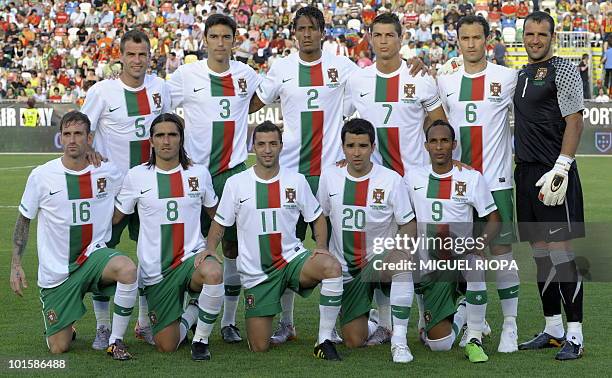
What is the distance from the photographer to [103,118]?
7.36m

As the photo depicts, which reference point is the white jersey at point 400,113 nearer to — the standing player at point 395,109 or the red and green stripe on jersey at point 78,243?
the standing player at point 395,109

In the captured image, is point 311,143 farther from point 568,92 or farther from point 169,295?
point 568,92

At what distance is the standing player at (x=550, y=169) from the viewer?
643 centimetres

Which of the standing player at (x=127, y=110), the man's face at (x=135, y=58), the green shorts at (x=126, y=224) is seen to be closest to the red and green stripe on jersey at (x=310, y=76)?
the standing player at (x=127, y=110)

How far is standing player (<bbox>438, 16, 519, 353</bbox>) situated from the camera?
6832 millimetres

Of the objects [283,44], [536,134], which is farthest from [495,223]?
[283,44]

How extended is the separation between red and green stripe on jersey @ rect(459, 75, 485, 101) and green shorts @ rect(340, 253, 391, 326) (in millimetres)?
1200

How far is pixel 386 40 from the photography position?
7082 mm

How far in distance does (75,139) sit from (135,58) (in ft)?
2.71

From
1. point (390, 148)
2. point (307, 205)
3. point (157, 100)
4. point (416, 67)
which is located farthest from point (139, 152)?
point (416, 67)

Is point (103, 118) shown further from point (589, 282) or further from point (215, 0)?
point (215, 0)

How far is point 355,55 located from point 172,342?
19876 mm

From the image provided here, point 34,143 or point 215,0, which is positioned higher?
point 215,0

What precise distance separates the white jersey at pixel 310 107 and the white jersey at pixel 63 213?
1.40m
